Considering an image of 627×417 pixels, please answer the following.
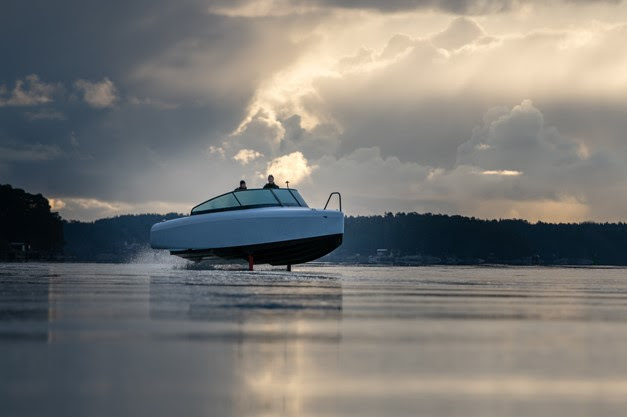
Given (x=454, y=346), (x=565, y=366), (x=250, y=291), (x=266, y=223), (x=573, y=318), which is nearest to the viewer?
(x=565, y=366)

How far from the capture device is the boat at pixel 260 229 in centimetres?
4091

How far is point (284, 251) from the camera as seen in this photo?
137ft

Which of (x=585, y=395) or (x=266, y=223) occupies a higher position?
(x=266, y=223)

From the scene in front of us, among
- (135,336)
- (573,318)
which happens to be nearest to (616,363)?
(135,336)

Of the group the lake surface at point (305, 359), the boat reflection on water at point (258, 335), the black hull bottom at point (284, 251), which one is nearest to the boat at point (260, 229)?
the black hull bottom at point (284, 251)

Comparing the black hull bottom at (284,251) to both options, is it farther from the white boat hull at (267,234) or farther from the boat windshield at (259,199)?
the boat windshield at (259,199)

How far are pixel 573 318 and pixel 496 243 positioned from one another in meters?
169

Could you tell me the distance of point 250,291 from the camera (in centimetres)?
2277

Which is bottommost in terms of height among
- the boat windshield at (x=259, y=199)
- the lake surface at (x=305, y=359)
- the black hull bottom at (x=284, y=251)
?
the lake surface at (x=305, y=359)

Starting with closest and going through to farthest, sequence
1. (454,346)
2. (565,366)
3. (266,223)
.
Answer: (565,366)
(454,346)
(266,223)

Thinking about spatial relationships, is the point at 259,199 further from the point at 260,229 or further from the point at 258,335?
the point at 258,335

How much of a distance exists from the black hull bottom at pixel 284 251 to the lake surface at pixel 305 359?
23.1m

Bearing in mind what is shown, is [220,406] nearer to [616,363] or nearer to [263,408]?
[263,408]

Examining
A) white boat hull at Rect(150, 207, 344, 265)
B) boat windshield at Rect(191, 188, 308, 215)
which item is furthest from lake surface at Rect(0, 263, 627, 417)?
boat windshield at Rect(191, 188, 308, 215)
